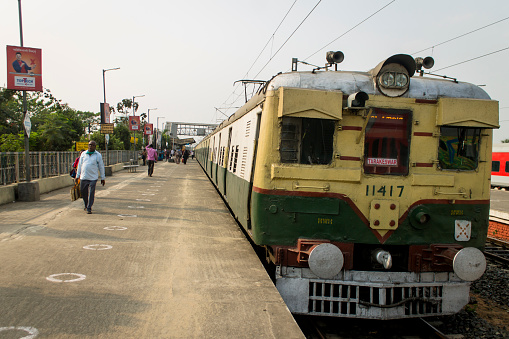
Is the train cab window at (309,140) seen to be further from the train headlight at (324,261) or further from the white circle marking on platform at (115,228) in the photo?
the white circle marking on platform at (115,228)

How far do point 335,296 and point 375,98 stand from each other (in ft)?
8.24

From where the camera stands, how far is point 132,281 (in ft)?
18.0

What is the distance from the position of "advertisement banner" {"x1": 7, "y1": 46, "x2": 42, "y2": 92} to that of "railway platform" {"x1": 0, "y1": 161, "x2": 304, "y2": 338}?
4330mm

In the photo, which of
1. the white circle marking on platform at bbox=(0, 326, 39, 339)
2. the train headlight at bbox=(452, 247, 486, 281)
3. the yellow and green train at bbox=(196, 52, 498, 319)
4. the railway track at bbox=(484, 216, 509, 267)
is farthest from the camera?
the railway track at bbox=(484, 216, 509, 267)

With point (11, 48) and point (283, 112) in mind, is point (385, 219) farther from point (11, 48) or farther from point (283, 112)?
point (11, 48)

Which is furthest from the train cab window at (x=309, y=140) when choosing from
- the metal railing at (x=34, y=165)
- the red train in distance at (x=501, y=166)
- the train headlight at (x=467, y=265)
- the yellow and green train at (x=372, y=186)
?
the red train in distance at (x=501, y=166)

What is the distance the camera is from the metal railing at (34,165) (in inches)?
498

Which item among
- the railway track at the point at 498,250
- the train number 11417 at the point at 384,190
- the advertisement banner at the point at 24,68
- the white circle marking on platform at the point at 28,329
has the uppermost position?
the advertisement banner at the point at 24,68

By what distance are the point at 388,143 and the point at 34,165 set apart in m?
13.1

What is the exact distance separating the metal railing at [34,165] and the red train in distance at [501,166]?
24.5 meters

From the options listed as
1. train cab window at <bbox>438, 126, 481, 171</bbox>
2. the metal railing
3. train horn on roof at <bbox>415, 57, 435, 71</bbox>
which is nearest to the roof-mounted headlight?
train cab window at <bbox>438, 126, 481, 171</bbox>

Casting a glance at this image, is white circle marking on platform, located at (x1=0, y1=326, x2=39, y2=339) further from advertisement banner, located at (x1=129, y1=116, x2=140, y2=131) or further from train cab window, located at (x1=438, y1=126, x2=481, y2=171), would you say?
advertisement banner, located at (x1=129, y1=116, x2=140, y2=131)

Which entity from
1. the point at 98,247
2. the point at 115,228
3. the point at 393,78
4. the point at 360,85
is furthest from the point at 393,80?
the point at 115,228

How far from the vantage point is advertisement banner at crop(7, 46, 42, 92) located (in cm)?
1241
